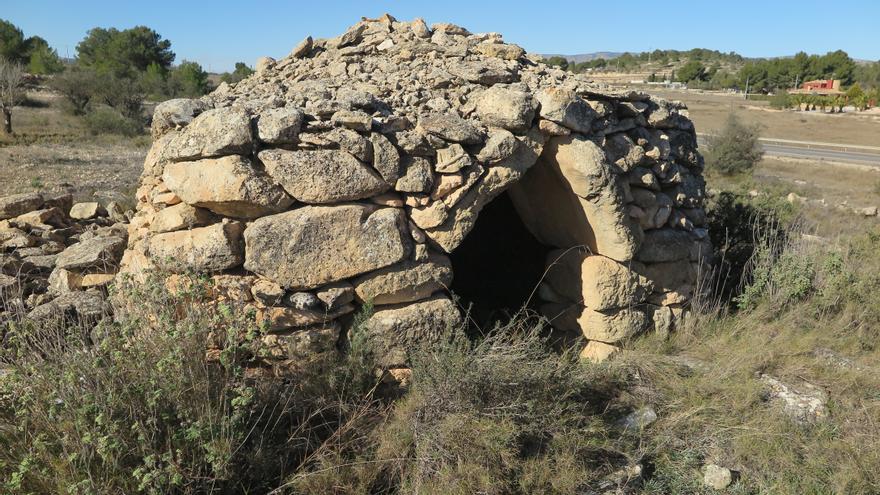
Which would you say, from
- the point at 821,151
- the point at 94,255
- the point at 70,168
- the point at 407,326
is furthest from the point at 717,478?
the point at 821,151

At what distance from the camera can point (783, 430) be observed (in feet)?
10.4

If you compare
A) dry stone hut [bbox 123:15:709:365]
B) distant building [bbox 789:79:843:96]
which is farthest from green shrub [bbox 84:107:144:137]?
distant building [bbox 789:79:843:96]

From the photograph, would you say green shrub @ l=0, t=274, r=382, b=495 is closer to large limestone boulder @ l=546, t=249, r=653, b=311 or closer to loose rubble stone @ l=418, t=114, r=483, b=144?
loose rubble stone @ l=418, t=114, r=483, b=144

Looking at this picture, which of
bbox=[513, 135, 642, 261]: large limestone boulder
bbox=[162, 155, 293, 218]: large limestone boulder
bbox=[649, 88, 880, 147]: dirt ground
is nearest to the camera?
bbox=[162, 155, 293, 218]: large limestone boulder

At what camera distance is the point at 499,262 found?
595cm

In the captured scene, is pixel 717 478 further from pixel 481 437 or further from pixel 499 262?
pixel 499 262

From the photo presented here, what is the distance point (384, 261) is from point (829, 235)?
6.87 meters

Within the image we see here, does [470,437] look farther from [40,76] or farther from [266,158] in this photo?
[40,76]

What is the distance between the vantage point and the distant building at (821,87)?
43844 millimetres

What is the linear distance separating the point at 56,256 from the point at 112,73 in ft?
86.1

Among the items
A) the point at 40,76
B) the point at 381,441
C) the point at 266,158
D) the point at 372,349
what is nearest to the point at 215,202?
the point at 266,158

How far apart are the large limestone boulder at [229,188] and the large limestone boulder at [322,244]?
94 millimetres

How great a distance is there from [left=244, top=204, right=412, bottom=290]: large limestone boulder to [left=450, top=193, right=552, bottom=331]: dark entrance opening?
5.98 ft

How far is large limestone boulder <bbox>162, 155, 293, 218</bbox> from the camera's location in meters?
3.04
